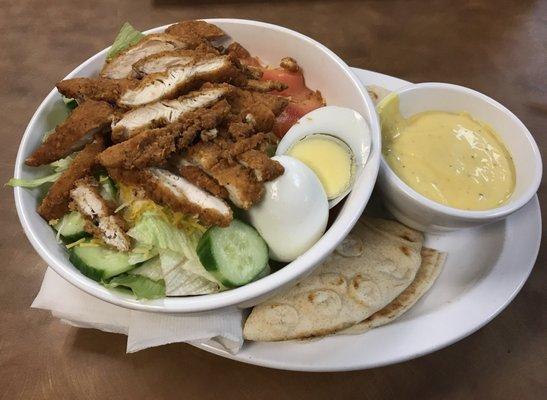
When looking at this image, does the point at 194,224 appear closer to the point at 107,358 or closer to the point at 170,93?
the point at 170,93

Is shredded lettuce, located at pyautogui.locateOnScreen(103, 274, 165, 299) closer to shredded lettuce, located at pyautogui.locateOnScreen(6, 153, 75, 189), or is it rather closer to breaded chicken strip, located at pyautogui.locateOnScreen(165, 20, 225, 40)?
shredded lettuce, located at pyautogui.locateOnScreen(6, 153, 75, 189)

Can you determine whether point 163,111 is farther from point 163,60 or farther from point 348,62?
point 348,62

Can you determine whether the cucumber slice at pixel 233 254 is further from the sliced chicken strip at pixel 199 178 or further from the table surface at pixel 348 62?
the table surface at pixel 348 62

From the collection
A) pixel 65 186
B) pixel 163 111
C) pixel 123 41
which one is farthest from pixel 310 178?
pixel 123 41

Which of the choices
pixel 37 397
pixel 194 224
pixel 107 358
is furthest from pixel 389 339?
pixel 37 397

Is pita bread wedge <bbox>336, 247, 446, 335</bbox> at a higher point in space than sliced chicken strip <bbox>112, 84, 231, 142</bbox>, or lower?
lower

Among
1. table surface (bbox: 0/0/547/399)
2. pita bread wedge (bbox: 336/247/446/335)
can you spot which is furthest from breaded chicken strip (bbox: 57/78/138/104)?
pita bread wedge (bbox: 336/247/446/335)
